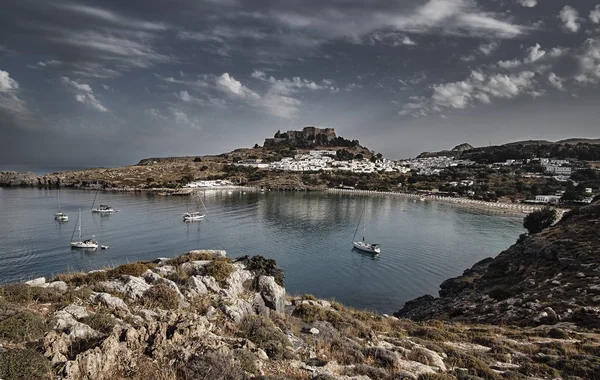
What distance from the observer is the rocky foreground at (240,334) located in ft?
25.3

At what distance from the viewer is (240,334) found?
11.1 meters

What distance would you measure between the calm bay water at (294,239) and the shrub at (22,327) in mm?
28745

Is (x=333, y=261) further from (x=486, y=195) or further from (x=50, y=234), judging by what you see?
(x=486, y=195)

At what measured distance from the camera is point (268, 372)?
8828mm

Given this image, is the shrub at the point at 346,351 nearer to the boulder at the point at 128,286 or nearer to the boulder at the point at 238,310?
the boulder at the point at 238,310

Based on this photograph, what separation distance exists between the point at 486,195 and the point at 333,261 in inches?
3740

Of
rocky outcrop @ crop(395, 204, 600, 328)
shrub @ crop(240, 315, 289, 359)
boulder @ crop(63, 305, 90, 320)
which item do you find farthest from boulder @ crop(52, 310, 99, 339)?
rocky outcrop @ crop(395, 204, 600, 328)

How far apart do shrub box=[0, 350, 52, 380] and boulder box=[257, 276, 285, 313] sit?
9.47m

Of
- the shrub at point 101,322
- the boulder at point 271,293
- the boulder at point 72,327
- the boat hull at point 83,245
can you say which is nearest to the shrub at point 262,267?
the boulder at point 271,293

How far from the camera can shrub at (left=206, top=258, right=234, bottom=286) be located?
1517 centimetres

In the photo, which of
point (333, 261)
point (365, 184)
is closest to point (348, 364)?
point (333, 261)

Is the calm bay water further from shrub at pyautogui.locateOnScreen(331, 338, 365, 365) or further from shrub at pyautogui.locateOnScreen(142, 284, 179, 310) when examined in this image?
shrub at pyautogui.locateOnScreen(142, 284, 179, 310)

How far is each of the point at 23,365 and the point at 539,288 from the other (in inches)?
1117

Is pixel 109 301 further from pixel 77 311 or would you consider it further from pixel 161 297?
pixel 161 297
